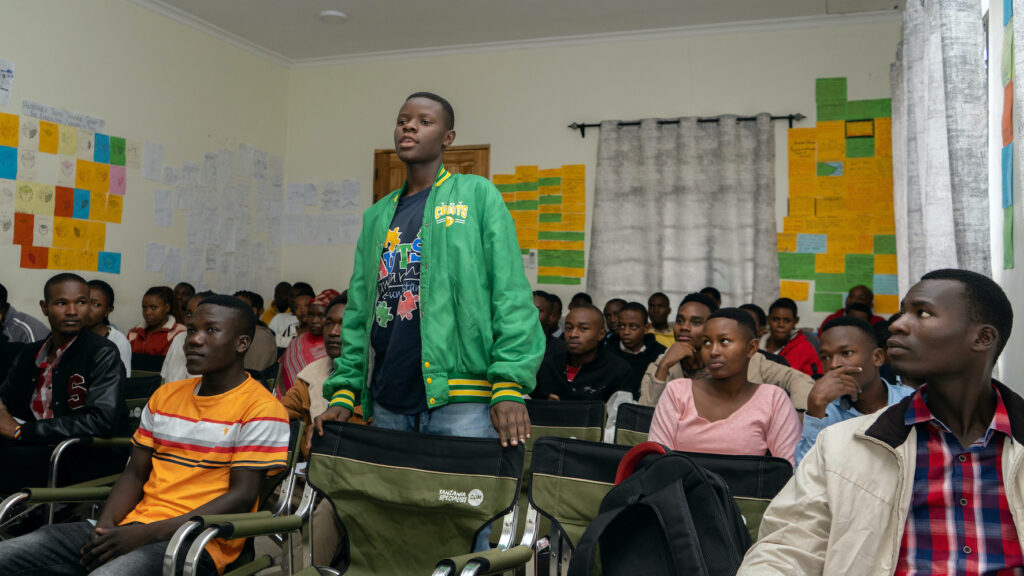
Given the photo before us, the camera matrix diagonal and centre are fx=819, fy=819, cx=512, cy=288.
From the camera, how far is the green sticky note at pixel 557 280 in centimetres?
683

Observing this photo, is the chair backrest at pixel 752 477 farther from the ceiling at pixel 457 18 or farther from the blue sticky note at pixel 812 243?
the ceiling at pixel 457 18

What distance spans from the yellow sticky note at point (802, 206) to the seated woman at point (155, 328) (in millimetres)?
4508

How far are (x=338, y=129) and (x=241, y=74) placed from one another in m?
0.96

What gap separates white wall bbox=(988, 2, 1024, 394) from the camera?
2.26 m

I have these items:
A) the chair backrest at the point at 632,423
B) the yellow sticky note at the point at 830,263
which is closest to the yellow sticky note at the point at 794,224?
the yellow sticky note at the point at 830,263

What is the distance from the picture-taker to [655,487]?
1.63m

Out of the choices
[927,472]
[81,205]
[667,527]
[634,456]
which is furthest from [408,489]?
[81,205]

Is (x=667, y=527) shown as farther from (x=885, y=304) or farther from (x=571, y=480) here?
(x=885, y=304)

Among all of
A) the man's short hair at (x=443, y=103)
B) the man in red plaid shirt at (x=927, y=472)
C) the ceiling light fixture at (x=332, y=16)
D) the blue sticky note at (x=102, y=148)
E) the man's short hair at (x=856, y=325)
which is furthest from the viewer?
the ceiling light fixture at (x=332, y=16)

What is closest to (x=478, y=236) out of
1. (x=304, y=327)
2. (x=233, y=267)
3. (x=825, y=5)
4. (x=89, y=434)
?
(x=89, y=434)

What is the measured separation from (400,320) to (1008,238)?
179 centimetres

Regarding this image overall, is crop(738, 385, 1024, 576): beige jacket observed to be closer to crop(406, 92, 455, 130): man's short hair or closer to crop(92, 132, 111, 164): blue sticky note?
crop(406, 92, 455, 130): man's short hair

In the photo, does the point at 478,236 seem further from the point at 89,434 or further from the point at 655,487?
the point at 89,434

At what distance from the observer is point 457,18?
21.4 ft
